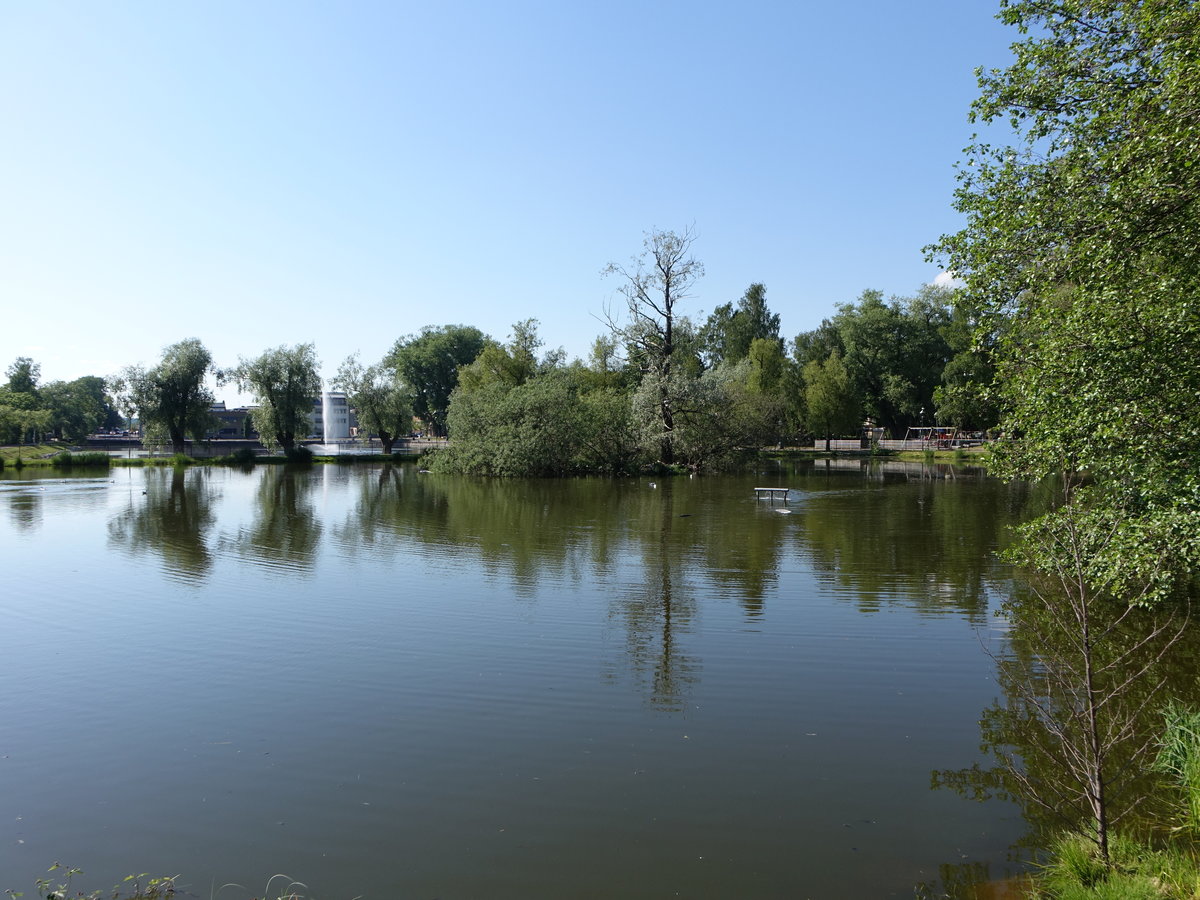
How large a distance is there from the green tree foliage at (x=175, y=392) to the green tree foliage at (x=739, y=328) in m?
52.1

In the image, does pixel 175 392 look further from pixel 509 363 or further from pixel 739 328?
pixel 739 328

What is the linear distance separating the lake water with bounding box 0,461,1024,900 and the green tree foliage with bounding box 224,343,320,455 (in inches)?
2063

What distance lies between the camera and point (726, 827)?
6527 mm

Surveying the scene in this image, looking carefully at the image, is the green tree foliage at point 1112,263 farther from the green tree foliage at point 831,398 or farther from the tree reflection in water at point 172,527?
the green tree foliage at point 831,398

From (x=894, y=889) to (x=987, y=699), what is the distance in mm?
4545

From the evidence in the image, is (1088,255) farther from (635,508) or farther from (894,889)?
(635,508)

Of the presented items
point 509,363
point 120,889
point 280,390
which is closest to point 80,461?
point 280,390

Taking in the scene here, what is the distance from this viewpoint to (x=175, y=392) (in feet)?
232

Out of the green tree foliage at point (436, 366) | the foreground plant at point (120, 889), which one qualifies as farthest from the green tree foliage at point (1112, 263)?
the green tree foliage at point (436, 366)

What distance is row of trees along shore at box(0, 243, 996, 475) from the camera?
51844 millimetres

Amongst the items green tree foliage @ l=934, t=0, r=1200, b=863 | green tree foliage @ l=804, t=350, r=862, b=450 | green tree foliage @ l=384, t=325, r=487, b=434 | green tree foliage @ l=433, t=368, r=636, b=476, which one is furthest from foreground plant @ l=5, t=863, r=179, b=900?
green tree foliage @ l=384, t=325, r=487, b=434

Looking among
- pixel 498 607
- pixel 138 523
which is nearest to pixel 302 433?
pixel 138 523

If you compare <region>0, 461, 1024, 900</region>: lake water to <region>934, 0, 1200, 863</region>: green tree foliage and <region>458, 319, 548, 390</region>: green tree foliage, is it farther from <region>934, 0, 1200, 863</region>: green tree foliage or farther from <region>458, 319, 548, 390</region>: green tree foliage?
<region>458, 319, 548, 390</region>: green tree foliage

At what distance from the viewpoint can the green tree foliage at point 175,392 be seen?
70.1m
